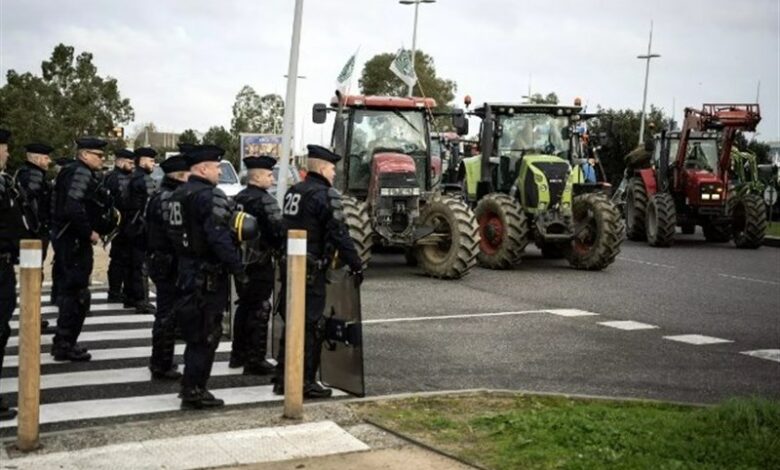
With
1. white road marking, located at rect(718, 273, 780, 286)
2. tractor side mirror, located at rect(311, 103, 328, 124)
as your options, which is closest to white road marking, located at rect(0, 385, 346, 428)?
tractor side mirror, located at rect(311, 103, 328, 124)

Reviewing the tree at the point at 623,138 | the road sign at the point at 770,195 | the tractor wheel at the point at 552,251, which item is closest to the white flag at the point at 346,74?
the tractor wheel at the point at 552,251

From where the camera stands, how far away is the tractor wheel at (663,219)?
918 inches

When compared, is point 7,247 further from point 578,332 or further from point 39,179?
point 578,332

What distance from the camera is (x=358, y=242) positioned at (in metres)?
14.9

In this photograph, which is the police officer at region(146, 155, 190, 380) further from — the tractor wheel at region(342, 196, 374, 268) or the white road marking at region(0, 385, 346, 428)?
the tractor wheel at region(342, 196, 374, 268)

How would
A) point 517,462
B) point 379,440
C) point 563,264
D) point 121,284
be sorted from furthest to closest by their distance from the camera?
point 563,264
point 121,284
point 379,440
point 517,462

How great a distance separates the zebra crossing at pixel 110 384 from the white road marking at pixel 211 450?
3.01ft

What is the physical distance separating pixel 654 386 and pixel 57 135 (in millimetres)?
42313

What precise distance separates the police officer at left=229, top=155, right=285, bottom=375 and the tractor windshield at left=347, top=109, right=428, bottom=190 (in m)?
8.52

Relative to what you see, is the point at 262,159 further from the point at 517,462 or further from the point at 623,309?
the point at 623,309

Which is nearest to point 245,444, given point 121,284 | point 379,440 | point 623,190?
point 379,440

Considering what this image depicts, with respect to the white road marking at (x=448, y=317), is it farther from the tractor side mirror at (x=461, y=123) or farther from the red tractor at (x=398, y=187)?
the tractor side mirror at (x=461, y=123)

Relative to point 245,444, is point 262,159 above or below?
above

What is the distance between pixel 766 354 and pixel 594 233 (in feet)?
25.2
